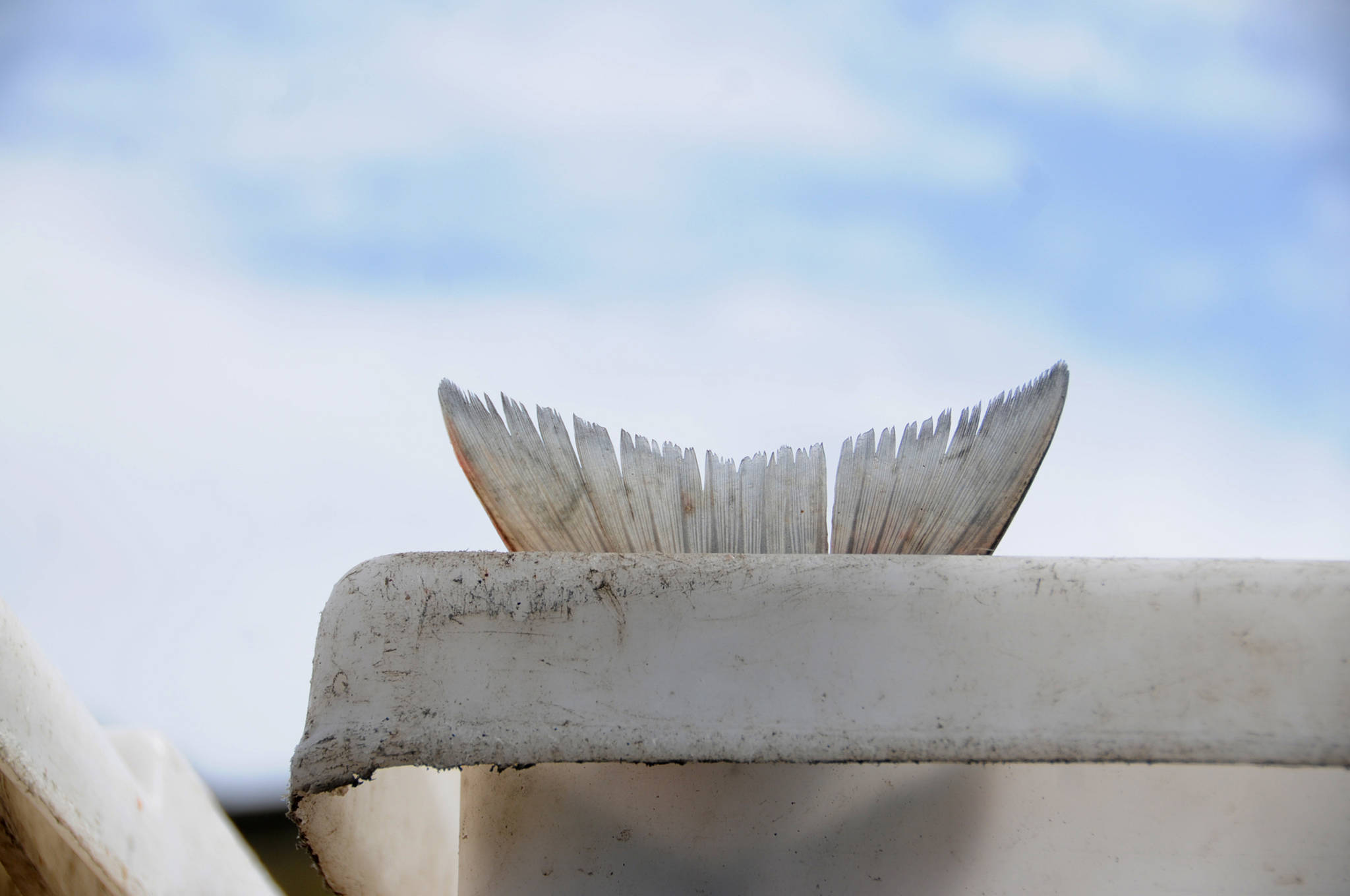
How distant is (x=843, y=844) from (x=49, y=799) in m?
0.79

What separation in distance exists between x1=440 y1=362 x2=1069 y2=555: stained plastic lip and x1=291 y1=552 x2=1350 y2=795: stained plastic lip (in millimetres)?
137

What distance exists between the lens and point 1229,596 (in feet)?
2.74

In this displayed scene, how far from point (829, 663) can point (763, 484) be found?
242mm

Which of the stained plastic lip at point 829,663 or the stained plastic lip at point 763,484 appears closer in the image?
the stained plastic lip at point 829,663

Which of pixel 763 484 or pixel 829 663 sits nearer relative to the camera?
pixel 829 663

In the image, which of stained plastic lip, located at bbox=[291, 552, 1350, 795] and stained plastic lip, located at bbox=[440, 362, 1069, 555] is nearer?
stained plastic lip, located at bbox=[291, 552, 1350, 795]

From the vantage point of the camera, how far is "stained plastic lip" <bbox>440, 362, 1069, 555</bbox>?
3.26 ft

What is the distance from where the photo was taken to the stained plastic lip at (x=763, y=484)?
99 centimetres

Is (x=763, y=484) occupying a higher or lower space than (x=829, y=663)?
higher

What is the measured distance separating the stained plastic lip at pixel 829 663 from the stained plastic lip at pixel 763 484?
14cm

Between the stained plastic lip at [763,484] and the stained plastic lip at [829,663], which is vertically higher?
the stained plastic lip at [763,484]

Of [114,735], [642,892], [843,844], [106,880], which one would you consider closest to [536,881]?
[642,892]

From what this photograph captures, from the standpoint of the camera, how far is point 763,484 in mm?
1011

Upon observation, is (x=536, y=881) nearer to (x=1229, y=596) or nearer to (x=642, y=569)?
(x=642, y=569)
